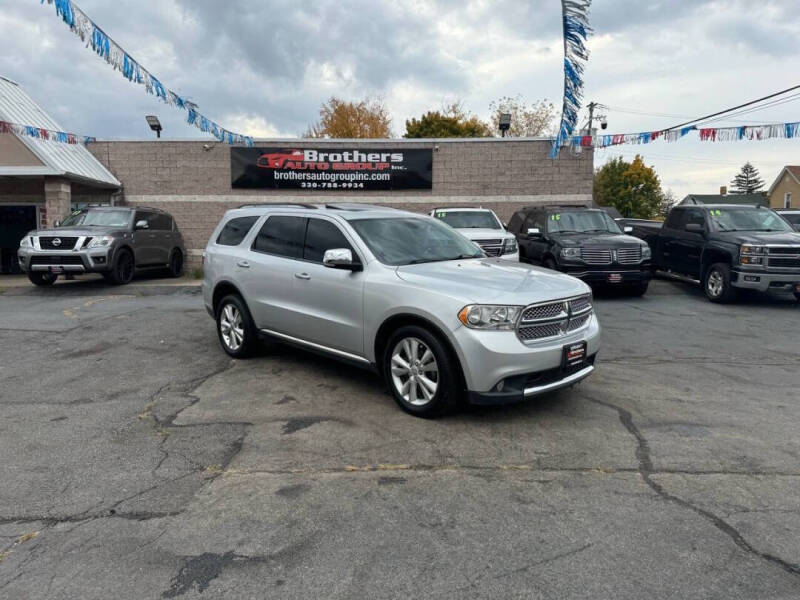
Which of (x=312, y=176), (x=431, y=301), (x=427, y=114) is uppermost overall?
(x=427, y=114)

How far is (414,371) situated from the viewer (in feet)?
15.9

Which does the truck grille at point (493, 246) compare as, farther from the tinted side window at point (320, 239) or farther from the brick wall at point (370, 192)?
the brick wall at point (370, 192)

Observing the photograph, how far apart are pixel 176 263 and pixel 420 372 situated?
13.4m

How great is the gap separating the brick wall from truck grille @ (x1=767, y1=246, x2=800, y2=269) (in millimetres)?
8158

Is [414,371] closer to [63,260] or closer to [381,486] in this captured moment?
[381,486]

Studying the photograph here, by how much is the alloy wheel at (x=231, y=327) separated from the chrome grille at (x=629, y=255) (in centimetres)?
747

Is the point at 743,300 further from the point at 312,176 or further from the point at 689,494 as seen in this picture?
the point at 312,176

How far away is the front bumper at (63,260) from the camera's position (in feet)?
41.4

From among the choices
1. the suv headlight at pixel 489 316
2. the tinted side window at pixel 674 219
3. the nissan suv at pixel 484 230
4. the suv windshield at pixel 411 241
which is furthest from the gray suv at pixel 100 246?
the tinted side window at pixel 674 219

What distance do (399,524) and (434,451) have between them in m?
1.01

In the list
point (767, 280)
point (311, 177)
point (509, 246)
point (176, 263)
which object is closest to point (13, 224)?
point (176, 263)

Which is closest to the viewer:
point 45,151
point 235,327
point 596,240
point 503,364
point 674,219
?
point 503,364

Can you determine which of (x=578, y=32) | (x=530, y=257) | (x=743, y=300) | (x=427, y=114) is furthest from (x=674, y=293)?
(x=427, y=114)

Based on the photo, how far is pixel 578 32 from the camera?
11.8m
